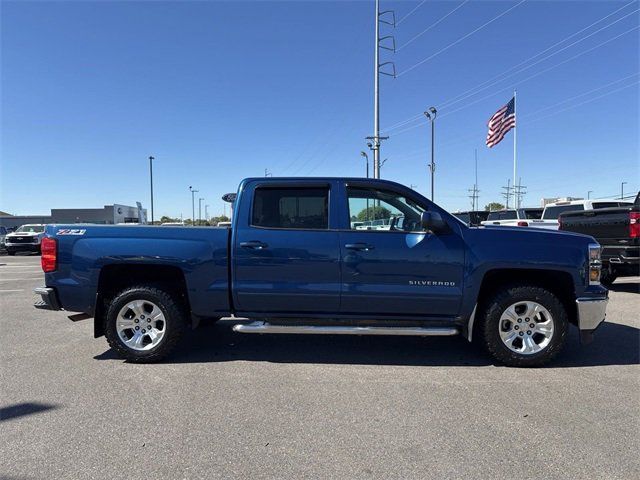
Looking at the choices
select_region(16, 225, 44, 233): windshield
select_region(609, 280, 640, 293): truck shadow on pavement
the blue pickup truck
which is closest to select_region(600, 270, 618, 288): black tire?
select_region(609, 280, 640, 293): truck shadow on pavement

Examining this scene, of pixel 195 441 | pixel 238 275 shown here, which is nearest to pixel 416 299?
pixel 238 275

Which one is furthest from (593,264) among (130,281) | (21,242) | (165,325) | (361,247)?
(21,242)

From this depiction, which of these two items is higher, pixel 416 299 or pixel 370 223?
pixel 370 223

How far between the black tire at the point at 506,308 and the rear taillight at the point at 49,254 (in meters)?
4.66

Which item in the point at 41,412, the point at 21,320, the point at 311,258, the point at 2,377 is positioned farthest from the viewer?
the point at 21,320

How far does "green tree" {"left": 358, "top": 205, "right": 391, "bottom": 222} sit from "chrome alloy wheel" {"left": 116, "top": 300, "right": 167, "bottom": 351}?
2458 millimetres

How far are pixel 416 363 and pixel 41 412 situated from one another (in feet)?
11.5

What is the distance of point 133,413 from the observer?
141 inches

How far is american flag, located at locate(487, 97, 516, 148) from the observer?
2822 cm

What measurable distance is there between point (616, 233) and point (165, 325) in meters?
8.35

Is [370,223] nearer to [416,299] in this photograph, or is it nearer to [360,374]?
[416,299]

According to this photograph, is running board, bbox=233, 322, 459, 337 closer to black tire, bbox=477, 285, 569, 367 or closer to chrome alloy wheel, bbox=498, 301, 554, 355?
black tire, bbox=477, 285, 569, 367

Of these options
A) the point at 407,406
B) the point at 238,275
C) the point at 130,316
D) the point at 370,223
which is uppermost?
the point at 370,223

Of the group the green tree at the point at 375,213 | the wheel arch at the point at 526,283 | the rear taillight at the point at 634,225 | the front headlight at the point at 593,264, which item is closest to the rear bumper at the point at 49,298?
the green tree at the point at 375,213
